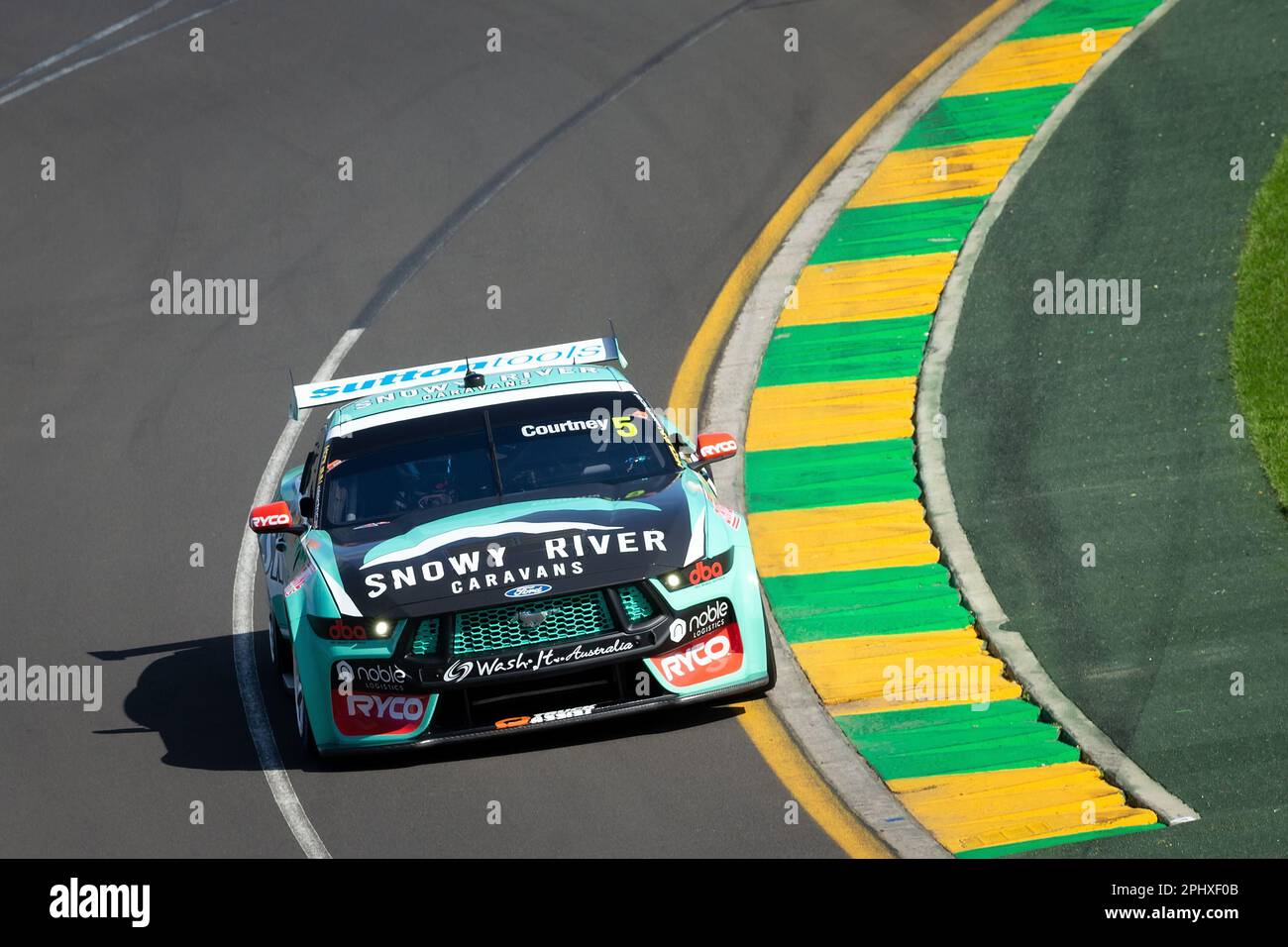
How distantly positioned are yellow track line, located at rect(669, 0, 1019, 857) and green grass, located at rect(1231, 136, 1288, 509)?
381cm

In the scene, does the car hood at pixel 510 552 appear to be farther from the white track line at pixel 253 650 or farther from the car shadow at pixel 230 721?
the white track line at pixel 253 650

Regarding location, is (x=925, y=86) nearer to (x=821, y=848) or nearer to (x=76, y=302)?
(x=76, y=302)

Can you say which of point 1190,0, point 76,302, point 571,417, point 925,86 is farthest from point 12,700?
point 1190,0

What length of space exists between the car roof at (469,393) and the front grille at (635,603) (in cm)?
186

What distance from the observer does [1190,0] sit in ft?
65.6

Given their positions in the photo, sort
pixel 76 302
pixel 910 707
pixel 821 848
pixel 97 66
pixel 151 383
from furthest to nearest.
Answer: pixel 97 66
pixel 76 302
pixel 151 383
pixel 910 707
pixel 821 848

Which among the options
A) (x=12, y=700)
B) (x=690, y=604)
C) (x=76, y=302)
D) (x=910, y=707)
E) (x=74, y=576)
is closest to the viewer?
(x=690, y=604)

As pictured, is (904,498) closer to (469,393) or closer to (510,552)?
(469,393)

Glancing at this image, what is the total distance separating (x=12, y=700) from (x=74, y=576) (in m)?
1.82

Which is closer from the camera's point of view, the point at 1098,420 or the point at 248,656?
the point at 248,656

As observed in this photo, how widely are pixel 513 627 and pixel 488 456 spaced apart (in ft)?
4.74

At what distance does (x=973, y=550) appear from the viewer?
36.5 feet

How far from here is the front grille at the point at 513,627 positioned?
8.74m

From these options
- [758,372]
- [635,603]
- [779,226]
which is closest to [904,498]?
[758,372]
